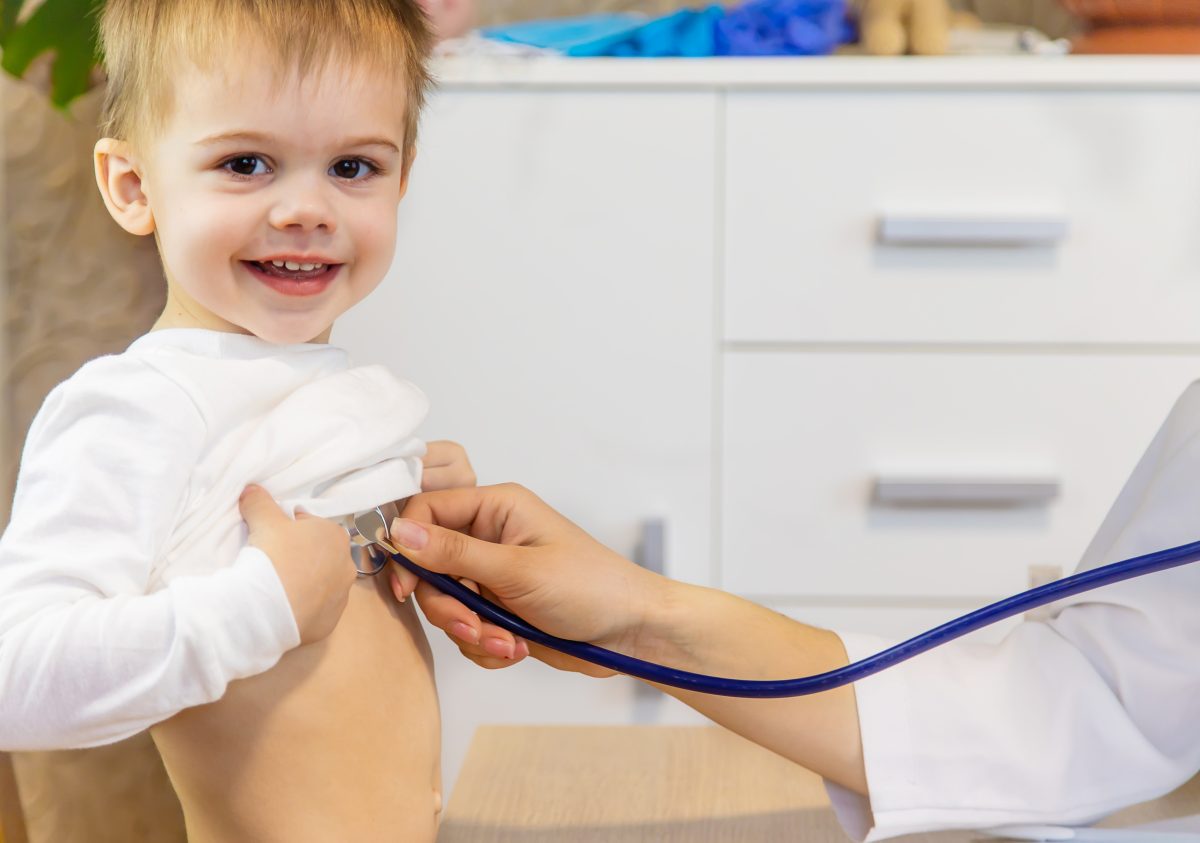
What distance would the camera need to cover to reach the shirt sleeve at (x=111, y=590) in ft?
1.72

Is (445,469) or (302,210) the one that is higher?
(302,210)

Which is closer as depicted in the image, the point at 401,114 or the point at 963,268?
the point at 401,114

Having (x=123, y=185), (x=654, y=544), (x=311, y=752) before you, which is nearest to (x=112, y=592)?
(x=311, y=752)

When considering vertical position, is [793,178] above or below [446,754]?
above

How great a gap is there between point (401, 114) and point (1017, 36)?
108cm

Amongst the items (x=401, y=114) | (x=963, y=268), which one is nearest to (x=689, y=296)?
(x=963, y=268)

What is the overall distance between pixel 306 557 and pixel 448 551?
4.6 inches

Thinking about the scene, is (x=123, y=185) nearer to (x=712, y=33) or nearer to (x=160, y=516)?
(x=160, y=516)

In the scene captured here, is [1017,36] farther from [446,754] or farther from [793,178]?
[446,754]

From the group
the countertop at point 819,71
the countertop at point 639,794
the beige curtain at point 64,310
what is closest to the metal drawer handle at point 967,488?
the countertop at point 819,71

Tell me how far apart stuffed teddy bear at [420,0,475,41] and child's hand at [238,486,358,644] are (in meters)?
1.01

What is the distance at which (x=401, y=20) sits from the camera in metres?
0.73

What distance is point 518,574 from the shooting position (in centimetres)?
70

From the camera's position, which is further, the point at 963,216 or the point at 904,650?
the point at 963,216
